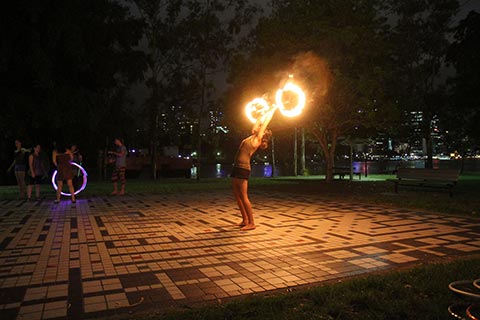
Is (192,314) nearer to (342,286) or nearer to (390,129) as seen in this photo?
(342,286)

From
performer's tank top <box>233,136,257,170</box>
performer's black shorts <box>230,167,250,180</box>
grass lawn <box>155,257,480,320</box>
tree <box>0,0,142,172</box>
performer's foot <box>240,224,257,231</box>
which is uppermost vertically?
tree <box>0,0,142,172</box>

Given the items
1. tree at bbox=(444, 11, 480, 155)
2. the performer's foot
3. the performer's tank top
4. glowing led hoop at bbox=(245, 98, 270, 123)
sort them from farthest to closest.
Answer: tree at bbox=(444, 11, 480, 155)
glowing led hoop at bbox=(245, 98, 270, 123)
the performer's tank top
the performer's foot

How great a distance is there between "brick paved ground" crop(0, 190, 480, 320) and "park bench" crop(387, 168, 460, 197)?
407cm

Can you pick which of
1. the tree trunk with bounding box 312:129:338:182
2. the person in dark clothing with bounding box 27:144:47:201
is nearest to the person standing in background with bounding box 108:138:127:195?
the person in dark clothing with bounding box 27:144:47:201

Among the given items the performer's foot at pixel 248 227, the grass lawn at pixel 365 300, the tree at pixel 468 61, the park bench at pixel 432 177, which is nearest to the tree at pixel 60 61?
the performer's foot at pixel 248 227

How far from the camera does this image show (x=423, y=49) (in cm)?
3097

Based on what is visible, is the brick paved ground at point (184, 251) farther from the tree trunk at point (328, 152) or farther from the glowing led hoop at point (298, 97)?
the tree trunk at point (328, 152)

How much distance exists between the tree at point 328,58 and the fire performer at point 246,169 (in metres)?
9.76

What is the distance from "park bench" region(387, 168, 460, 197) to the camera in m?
14.4

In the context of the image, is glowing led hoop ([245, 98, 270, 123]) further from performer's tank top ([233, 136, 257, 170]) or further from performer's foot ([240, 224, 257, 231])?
performer's foot ([240, 224, 257, 231])

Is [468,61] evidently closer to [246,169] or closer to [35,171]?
[246,169]

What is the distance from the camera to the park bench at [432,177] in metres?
14.4

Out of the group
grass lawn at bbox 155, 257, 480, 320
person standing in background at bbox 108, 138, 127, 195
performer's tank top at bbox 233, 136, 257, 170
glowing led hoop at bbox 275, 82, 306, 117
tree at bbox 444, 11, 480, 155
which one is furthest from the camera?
tree at bbox 444, 11, 480, 155

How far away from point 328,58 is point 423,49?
16226 mm
